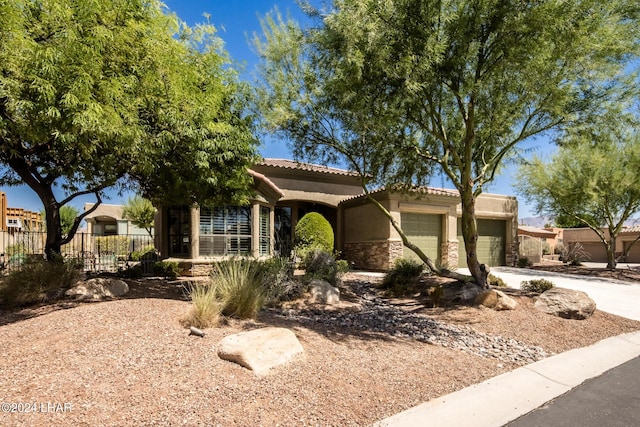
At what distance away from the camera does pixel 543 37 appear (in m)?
7.16

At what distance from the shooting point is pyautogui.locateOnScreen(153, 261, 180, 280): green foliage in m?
13.0

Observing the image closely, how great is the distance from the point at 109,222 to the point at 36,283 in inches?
1191

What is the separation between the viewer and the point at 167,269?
13102 millimetres

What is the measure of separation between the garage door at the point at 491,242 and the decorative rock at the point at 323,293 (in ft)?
40.7

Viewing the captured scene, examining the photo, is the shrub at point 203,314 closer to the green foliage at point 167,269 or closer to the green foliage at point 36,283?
the green foliage at point 36,283

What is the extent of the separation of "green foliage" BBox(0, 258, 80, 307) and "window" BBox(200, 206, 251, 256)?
17.2 ft

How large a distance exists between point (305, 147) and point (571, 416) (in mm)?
8803

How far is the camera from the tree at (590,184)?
16.1 meters

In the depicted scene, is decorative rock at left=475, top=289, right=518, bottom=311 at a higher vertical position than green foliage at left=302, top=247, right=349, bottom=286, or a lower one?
lower

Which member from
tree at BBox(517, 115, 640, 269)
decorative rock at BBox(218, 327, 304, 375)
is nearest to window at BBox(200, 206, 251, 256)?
decorative rock at BBox(218, 327, 304, 375)

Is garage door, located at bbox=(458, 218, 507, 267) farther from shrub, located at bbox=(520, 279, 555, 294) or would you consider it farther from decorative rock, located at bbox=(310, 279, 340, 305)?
decorative rock, located at bbox=(310, 279, 340, 305)

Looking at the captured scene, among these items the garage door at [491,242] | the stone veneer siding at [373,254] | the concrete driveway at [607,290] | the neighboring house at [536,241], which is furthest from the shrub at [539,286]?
the neighboring house at [536,241]

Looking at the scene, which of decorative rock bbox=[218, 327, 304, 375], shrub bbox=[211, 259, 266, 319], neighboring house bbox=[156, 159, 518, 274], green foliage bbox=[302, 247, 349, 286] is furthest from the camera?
neighboring house bbox=[156, 159, 518, 274]

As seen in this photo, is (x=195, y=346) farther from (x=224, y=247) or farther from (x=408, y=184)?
(x=224, y=247)
